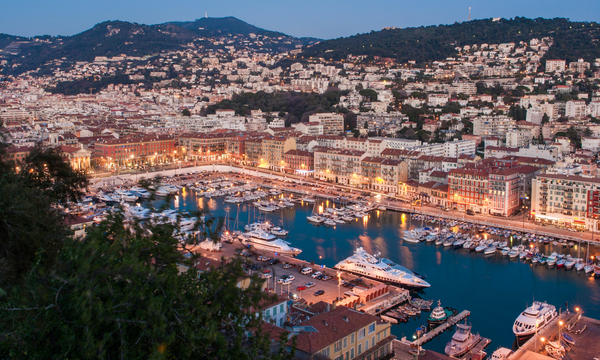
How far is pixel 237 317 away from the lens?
3.27 m

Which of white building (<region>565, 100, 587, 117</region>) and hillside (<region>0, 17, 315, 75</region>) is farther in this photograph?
hillside (<region>0, 17, 315, 75</region>)

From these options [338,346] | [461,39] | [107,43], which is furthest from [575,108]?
[107,43]

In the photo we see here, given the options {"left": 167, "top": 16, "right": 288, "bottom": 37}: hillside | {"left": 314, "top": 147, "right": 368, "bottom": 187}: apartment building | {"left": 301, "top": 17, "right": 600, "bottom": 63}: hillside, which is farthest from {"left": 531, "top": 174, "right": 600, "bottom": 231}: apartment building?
{"left": 167, "top": 16, "right": 288, "bottom": 37}: hillside

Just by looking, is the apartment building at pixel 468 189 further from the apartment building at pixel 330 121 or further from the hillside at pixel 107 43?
the hillside at pixel 107 43

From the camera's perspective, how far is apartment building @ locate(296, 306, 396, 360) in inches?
225

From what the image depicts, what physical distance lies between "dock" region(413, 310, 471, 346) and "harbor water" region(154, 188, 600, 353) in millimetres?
97

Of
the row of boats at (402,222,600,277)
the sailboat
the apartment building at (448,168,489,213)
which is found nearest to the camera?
the row of boats at (402,222,600,277)

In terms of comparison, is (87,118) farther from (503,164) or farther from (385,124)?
(503,164)

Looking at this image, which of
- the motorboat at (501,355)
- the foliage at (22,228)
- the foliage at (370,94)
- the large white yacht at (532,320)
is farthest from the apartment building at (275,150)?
the foliage at (22,228)

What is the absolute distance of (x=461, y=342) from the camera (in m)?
8.02

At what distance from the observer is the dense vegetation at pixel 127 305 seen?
278 cm

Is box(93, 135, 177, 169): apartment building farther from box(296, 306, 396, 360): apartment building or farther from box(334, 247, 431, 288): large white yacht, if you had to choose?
box(296, 306, 396, 360): apartment building

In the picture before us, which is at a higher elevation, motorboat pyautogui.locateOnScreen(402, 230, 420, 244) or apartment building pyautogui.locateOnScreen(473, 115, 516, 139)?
apartment building pyautogui.locateOnScreen(473, 115, 516, 139)

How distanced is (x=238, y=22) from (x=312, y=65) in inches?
2495
